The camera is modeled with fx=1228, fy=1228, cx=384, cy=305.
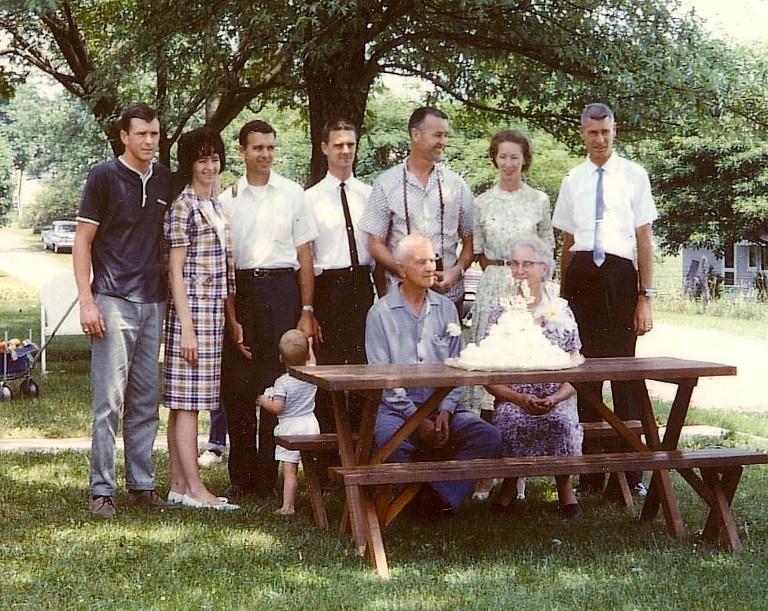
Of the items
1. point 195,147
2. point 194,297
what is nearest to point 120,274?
point 194,297

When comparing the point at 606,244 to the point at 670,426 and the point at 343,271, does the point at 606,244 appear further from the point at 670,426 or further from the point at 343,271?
the point at 343,271

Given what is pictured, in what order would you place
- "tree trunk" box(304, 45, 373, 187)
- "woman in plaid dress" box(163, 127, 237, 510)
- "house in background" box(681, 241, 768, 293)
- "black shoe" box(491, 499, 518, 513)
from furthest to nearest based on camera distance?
1. "house in background" box(681, 241, 768, 293)
2. "tree trunk" box(304, 45, 373, 187)
3. "black shoe" box(491, 499, 518, 513)
4. "woman in plaid dress" box(163, 127, 237, 510)

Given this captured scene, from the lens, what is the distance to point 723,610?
465cm

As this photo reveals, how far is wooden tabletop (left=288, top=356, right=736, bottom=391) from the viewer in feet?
17.0

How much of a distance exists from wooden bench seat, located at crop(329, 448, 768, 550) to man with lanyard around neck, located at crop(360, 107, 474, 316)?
A: 147cm

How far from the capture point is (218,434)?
336 inches

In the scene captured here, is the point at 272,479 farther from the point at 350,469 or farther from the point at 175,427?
the point at 350,469

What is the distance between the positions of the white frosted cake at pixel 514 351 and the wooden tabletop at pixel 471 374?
6 cm

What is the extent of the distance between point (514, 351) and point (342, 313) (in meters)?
1.56

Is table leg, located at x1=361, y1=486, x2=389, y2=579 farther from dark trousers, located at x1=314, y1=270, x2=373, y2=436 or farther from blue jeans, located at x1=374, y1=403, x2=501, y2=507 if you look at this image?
dark trousers, located at x1=314, y1=270, x2=373, y2=436

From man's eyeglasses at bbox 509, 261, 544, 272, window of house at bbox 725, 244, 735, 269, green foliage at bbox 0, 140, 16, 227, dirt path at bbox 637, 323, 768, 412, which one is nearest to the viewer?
man's eyeglasses at bbox 509, 261, 544, 272

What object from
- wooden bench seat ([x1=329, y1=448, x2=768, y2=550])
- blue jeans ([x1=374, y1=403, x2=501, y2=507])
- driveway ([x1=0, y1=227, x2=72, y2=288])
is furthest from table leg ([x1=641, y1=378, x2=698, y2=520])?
driveway ([x1=0, y1=227, x2=72, y2=288])

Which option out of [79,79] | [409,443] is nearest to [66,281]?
[79,79]

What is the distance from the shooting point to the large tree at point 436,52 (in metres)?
11.5
